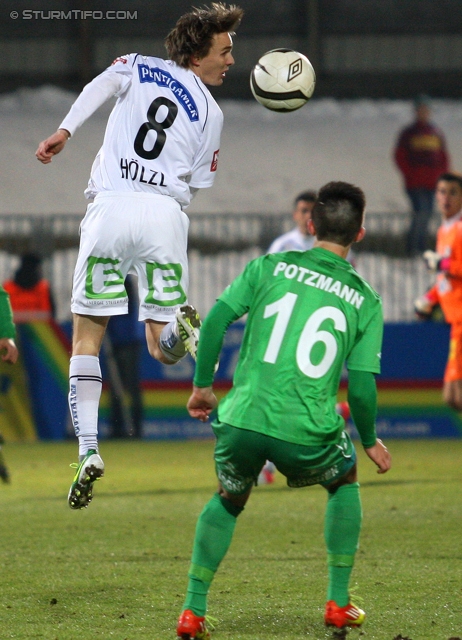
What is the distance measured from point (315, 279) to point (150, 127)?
1954mm

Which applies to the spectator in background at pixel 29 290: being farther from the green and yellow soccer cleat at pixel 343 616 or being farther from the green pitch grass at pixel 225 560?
the green and yellow soccer cleat at pixel 343 616

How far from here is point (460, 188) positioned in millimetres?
10898

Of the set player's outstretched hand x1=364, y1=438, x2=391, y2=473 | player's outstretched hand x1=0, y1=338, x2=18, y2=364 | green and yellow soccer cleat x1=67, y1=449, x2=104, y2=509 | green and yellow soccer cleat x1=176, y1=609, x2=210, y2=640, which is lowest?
green and yellow soccer cleat x1=176, y1=609, x2=210, y2=640

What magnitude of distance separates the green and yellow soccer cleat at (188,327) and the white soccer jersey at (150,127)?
67cm

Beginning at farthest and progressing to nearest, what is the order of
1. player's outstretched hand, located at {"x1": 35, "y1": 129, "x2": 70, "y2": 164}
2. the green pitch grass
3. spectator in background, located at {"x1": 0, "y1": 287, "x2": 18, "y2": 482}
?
spectator in background, located at {"x1": 0, "y1": 287, "x2": 18, "y2": 482} → player's outstretched hand, located at {"x1": 35, "y1": 129, "x2": 70, "y2": 164} → the green pitch grass

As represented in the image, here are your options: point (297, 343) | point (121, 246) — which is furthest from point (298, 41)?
point (297, 343)

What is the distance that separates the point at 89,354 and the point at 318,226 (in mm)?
1921

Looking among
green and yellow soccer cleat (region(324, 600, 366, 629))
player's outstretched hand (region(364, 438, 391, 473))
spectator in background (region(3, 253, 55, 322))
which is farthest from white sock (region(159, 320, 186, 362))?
spectator in background (region(3, 253, 55, 322))

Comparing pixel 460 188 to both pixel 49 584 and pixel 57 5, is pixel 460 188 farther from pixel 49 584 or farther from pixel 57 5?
pixel 57 5

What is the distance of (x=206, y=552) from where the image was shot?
173 inches

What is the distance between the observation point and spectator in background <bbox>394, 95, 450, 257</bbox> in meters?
21.2

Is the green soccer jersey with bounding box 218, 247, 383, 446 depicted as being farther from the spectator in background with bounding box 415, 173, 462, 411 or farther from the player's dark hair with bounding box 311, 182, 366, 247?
the spectator in background with bounding box 415, 173, 462, 411

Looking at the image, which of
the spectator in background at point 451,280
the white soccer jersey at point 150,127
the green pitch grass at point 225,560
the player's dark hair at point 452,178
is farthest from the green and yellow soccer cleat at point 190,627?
the player's dark hair at point 452,178

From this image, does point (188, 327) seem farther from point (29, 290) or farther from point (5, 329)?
point (29, 290)
